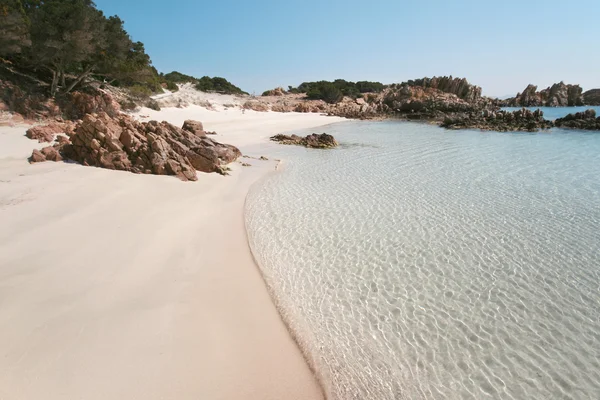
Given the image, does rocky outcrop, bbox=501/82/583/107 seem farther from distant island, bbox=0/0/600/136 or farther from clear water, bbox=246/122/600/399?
clear water, bbox=246/122/600/399

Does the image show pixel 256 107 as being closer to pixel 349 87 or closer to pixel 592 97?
pixel 349 87

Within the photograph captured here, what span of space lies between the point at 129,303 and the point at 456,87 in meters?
72.4

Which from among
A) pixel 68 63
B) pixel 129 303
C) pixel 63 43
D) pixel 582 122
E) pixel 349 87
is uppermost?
pixel 349 87

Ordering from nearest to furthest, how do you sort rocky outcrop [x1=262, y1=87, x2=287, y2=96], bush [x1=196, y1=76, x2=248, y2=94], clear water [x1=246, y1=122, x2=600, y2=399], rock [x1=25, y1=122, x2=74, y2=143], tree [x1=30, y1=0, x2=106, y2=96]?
1. clear water [x1=246, y1=122, x2=600, y2=399]
2. rock [x1=25, y1=122, x2=74, y2=143]
3. tree [x1=30, y1=0, x2=106, y2=96]
4. bush [x1=196, y1=76, x2=248, y2=94]
5. rocky outcrop [x1=262, y1=87, x2=287, y2=96]

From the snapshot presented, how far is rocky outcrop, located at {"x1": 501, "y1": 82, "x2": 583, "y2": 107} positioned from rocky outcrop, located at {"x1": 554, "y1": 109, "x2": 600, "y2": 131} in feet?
156

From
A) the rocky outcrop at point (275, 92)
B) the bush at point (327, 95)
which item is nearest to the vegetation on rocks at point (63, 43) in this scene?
the bush at point (327, 95)

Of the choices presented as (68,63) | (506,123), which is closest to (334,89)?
(506,123)

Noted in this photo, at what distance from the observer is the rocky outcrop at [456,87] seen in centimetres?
6181

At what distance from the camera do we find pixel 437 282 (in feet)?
17.9

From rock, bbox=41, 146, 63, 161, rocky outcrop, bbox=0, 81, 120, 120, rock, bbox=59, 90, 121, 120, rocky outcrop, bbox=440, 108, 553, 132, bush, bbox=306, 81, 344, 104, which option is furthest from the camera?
bush, bbox=306, 81, 344, 104

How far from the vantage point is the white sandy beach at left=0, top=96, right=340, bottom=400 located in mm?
3289

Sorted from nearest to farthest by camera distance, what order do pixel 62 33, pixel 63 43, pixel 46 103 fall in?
pixel 63 43 < pixel 62 33 < pixel 46 103

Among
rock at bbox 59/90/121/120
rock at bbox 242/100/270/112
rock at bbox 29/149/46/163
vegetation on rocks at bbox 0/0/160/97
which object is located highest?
vegetation on rocks at bbox 0/0/160/97

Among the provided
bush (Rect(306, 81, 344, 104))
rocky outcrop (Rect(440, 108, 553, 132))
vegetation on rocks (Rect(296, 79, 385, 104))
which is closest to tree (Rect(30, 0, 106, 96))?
rocky outcrop (Rect(440, 108, 553, 132))
